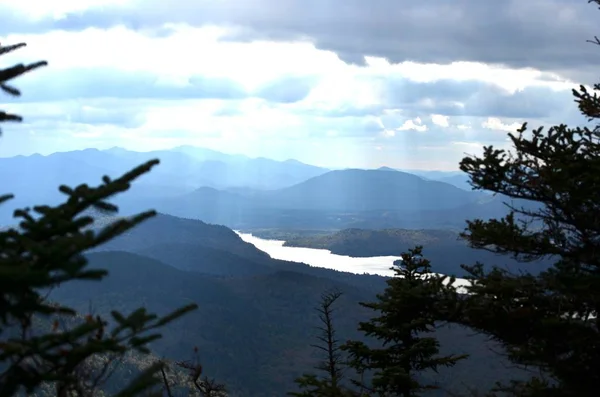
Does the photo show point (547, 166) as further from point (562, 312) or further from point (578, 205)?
point (562, 312)

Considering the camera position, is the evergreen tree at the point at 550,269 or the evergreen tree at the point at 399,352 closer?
the evergreen tree at the point at 550,269

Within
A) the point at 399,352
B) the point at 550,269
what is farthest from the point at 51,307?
the point at 399,352

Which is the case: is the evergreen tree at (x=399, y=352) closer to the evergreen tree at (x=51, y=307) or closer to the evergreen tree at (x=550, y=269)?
the evergreen tree at (x=550, y=269)

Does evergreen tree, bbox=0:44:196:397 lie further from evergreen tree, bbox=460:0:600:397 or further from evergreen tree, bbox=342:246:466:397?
evergreen tree, bbox=342:246:466:397

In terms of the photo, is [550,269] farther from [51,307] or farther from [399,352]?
[51,307]

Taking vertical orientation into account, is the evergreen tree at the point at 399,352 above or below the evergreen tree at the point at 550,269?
below

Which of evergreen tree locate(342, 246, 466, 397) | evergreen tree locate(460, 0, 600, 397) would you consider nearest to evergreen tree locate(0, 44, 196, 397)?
evergreen tree locate(460, 0, 600, 397)

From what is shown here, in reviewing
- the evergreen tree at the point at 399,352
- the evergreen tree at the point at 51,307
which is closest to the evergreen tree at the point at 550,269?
the evergreen tree at the point at 399,352

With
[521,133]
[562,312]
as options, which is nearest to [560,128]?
[521,133]
